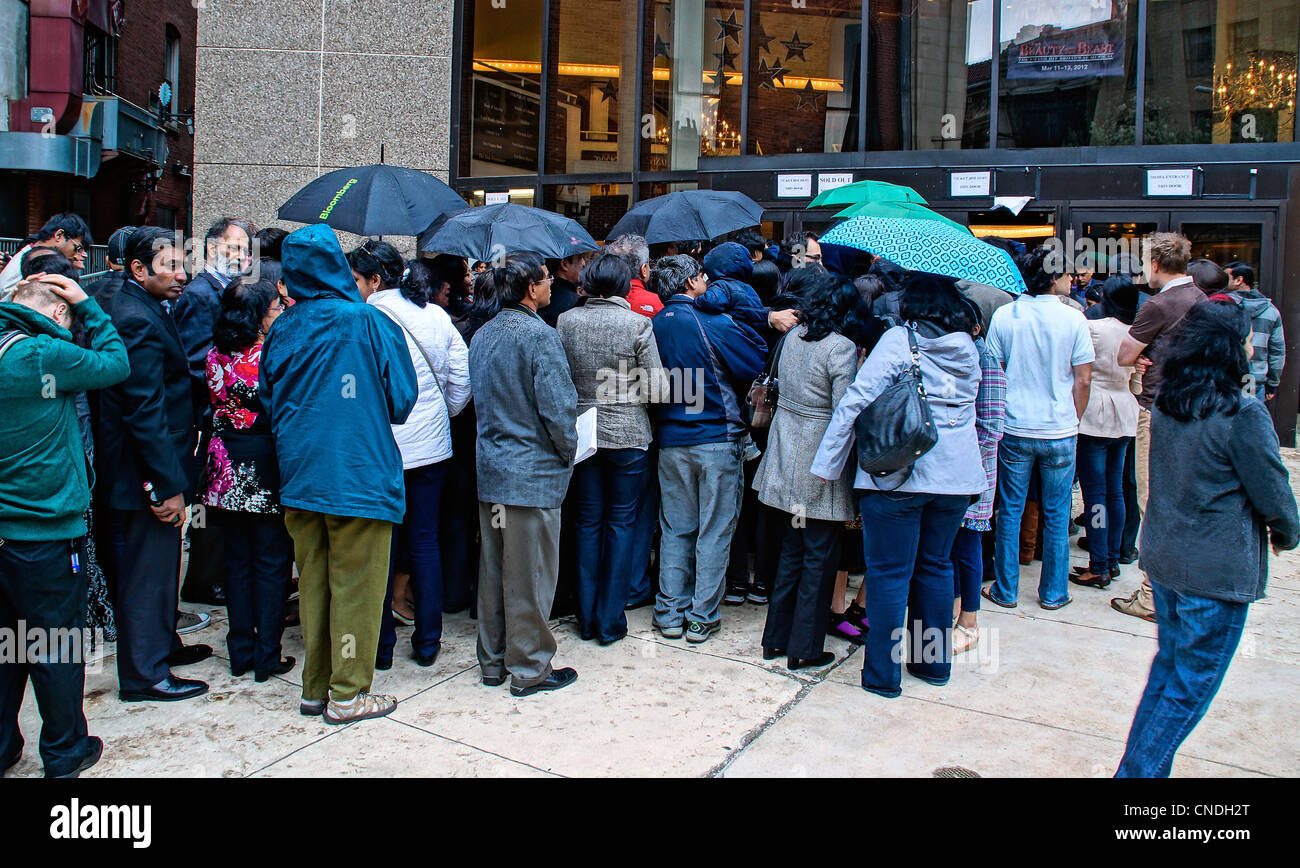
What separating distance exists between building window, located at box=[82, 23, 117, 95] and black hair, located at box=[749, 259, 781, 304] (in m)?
24.6

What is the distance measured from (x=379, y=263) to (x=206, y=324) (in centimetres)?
121

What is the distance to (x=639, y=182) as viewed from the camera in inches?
487

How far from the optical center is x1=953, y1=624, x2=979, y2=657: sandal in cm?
535

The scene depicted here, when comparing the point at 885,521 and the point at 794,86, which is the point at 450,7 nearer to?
the point at 794,86

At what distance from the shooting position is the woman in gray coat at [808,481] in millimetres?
4797

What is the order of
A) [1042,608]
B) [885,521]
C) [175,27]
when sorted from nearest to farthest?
[885,521] < [1042,608] < [175,27]

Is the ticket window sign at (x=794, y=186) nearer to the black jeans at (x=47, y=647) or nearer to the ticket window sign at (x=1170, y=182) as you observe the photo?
the ticket window sign at (x=1170, y=182)

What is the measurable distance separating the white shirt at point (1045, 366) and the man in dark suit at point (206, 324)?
4.59 m

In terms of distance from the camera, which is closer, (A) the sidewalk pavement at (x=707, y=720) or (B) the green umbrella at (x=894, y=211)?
(A) the sidewalk pavement at (x=707, y=720)

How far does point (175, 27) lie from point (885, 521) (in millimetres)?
32799

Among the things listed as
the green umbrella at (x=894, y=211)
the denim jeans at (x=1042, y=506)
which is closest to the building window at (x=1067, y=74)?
the green umbrella at (x=894, y=211)

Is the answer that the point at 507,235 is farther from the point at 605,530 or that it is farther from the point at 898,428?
the point at 898,428
